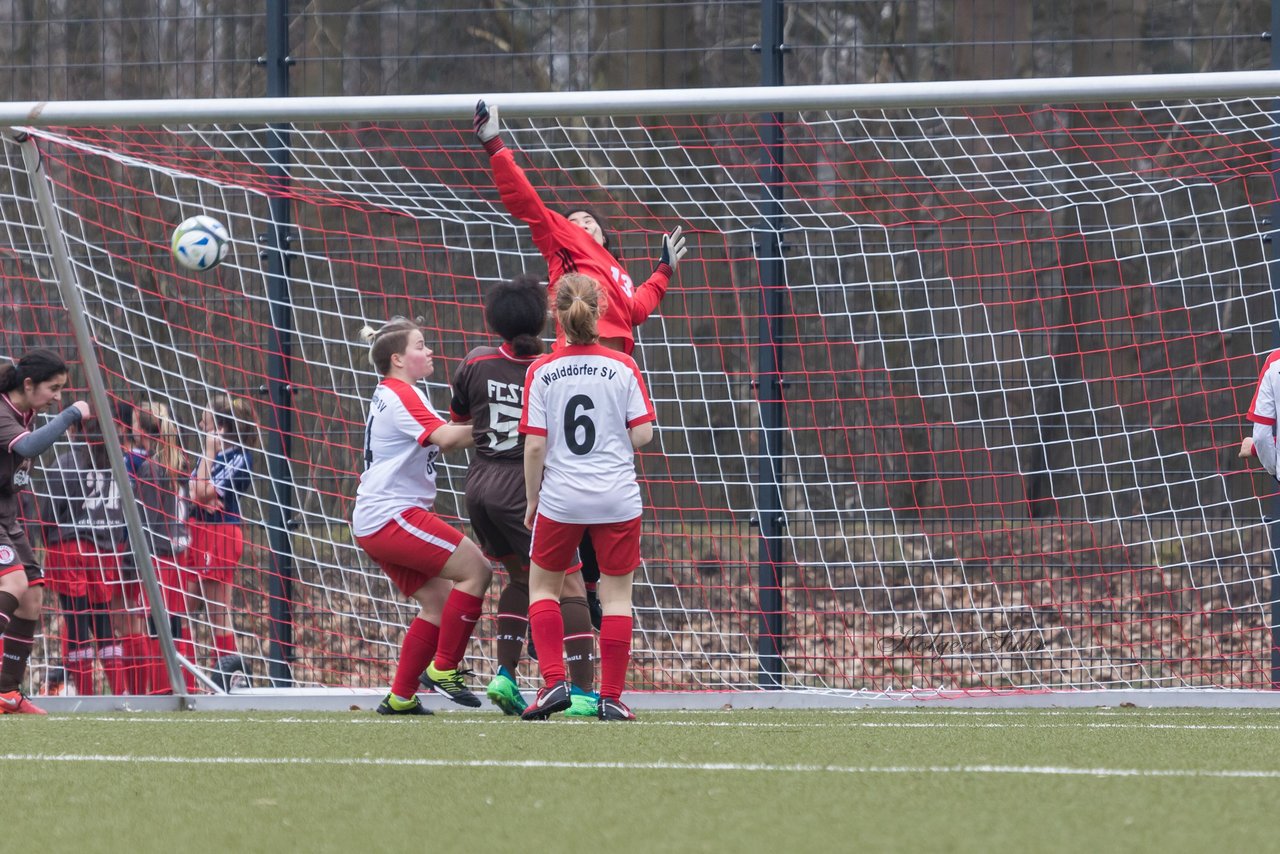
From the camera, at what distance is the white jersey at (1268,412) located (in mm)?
6535

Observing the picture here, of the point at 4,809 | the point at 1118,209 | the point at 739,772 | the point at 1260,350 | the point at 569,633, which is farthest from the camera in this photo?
the point at 1118,209

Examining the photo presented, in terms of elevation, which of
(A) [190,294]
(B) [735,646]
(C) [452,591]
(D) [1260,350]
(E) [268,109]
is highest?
(E) [268,109]

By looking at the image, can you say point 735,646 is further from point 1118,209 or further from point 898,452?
point 1118,209

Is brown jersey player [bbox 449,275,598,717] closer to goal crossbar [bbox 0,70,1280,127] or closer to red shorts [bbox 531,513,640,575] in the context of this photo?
red shorts [bbox 531,513,640,575]

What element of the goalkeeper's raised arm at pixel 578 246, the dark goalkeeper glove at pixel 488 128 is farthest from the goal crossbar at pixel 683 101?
the goalkeeper's raised arm at pixel 578 246

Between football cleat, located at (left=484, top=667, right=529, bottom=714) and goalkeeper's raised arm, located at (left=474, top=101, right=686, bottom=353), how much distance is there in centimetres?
135

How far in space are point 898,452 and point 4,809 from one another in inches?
208

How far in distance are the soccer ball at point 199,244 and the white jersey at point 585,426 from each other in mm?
2074

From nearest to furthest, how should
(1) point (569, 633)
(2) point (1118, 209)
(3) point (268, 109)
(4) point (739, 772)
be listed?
(4) point (739, 772) < (1) point (569, 633) < (3) point (268, 109) < (2) point (1118, 209)

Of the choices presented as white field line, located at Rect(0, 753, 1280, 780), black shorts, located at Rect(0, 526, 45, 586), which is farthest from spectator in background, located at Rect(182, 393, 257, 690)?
white field line, located at Rect(0, 753, 1280, 780)

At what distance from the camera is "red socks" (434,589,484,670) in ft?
20.9

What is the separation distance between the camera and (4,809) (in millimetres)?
3893

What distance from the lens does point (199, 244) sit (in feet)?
23.3

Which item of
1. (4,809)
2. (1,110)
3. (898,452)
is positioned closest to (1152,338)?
(898,452)
